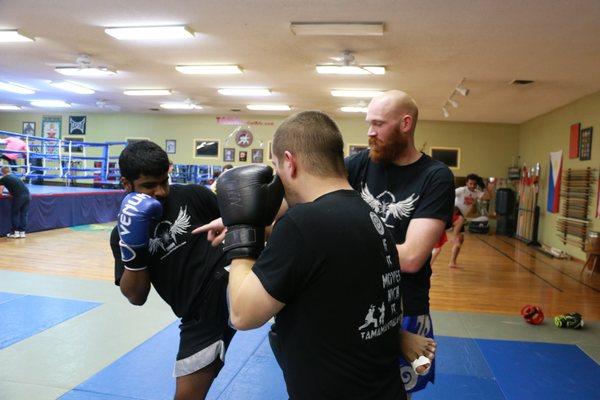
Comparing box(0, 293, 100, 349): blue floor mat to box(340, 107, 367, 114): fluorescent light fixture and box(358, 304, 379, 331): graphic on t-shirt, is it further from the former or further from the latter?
box(340, 107, 367, 114): fluorescent light fixture

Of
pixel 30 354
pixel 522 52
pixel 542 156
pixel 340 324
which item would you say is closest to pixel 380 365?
pixel 340 324

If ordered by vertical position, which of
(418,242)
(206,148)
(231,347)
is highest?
(206,148)

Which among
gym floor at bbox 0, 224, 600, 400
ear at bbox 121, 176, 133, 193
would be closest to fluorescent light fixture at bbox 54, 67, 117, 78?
gym floor at bbox 0, 224, 600, 400

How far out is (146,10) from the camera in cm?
489

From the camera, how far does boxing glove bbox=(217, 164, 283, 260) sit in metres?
0.97

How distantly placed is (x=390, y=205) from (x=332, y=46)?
476 centimetres

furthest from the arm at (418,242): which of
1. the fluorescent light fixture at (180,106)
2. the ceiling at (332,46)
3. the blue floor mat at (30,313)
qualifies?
the fluorescent light fixture at (180,106)

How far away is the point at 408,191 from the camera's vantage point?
1.62 m

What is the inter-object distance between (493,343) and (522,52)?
12.9 feet

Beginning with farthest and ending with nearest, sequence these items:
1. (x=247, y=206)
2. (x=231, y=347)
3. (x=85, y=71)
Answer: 1. (x=85, y=71)
2. (x=231, y=347)
3. (x=247, y=206)

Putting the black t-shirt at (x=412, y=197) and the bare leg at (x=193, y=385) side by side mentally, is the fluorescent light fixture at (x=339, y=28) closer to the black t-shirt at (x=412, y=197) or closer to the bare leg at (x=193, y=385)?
the black t-shirt at (x=412, y=197)

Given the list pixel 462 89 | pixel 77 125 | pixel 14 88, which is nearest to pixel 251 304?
pixel 462 89

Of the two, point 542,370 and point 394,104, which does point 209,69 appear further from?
point 394,104

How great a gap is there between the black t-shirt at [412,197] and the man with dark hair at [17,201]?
7294 mm
